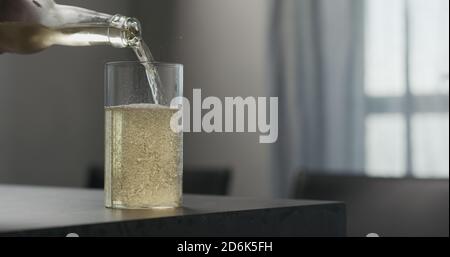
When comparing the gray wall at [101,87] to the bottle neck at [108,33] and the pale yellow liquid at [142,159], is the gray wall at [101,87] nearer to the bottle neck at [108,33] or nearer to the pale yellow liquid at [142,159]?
the bottle neck at [108,33]

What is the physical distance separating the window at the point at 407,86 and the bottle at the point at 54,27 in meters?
2.03

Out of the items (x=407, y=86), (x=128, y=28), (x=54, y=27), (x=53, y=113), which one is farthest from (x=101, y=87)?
(x=128, y=28)

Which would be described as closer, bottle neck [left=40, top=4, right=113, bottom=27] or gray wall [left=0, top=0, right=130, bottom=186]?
bottle neck [left=40, top=4, right=113, bottom=27]

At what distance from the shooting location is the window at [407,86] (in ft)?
9.12

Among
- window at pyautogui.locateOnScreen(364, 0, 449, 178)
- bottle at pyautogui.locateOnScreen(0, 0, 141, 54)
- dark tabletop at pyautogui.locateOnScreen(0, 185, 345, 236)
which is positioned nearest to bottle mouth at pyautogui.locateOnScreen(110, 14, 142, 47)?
bottle at pyautogui.locateOnScreen(0, 0, 141, 54)

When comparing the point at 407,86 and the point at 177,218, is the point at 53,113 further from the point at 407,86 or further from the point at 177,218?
the point at 177,218

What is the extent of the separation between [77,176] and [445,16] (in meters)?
1.62

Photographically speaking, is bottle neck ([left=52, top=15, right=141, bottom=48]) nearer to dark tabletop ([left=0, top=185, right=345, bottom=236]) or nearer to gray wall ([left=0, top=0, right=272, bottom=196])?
dark tabletop ([left=0, top=185, right=345, bottom=236])

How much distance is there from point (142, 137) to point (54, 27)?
0.22m

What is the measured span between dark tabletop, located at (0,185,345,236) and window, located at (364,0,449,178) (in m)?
1.95

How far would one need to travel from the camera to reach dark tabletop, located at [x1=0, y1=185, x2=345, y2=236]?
66cm
